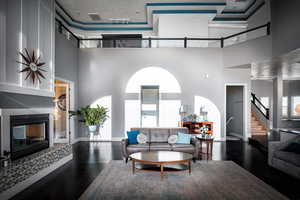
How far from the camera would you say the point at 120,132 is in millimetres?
7961

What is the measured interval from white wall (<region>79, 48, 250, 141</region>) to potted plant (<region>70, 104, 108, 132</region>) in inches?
19.5

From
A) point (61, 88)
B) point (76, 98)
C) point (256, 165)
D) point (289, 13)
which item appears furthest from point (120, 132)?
point (289, 13)

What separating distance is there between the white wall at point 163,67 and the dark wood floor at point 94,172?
1732mm

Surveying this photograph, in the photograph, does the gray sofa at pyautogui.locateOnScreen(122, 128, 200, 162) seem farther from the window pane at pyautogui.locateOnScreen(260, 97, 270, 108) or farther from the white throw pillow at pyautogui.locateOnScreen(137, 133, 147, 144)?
the window pane at pyautogui.locateOnScreen(260, 97, 270, 108)

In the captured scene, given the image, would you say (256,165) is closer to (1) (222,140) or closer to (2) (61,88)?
(1) (222,140)

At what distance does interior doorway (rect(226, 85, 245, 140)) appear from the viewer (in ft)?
30.2

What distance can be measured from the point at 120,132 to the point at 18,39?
5.01m

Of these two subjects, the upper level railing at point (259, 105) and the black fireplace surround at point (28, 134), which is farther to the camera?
the upper level railing at point (259, 105)

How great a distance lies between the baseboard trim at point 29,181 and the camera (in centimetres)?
302

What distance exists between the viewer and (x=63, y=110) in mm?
7793

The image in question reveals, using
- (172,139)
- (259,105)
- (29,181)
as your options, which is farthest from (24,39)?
(259,105)

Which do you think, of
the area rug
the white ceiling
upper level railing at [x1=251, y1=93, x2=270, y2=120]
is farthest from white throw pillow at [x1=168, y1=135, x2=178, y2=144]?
upper level railing at [x1=251, y1=93, x2=270, y2=120]

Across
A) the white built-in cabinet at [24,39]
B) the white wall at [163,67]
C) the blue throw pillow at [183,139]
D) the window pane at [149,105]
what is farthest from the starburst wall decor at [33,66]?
the window pane at [149,105]

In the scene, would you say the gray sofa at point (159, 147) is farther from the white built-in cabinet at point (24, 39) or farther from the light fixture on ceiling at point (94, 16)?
the light fixture on ceiling at point (94, 16)
